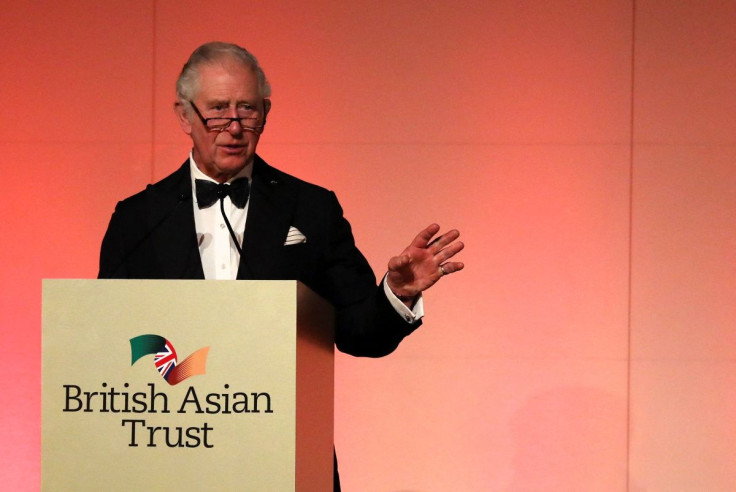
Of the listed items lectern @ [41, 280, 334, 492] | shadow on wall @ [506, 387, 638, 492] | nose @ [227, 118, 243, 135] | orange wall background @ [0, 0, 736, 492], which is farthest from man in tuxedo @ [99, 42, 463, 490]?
shadow on wall @ [506, 387, 638, 492]

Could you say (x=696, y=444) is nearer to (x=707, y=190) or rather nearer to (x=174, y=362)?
(x=707, y=190)

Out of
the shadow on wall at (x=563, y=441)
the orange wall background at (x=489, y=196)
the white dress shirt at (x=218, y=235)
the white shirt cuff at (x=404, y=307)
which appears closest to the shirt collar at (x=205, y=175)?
the white dress shirt at (x=218, y=235)

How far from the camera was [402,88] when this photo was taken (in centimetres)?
343

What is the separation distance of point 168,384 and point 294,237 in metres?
0.66

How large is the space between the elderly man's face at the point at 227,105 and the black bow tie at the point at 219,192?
0.11 feet

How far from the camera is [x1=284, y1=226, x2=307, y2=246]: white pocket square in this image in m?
1.88

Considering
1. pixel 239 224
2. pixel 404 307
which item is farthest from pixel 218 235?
pixel 404 307

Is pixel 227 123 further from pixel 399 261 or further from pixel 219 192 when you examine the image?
pixel 399 261

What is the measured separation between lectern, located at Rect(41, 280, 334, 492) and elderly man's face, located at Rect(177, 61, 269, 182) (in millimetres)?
660

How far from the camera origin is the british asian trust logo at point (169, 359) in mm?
1264

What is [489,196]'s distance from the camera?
3436 millimetres

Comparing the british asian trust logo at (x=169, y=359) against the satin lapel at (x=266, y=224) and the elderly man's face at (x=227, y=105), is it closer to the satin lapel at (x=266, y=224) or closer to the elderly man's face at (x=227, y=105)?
the satin lapel at (x=266, y=224)

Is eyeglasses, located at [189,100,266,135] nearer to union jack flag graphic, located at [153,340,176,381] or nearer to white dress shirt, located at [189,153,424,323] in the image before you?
white dress shirt, located at [189,153,424,323]

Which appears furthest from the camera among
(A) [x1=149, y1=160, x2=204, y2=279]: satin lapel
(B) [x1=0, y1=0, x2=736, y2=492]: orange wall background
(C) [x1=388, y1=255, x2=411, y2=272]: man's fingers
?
(B) [x1=0, y1=0, x2=736, y2=492]: orange wall background
